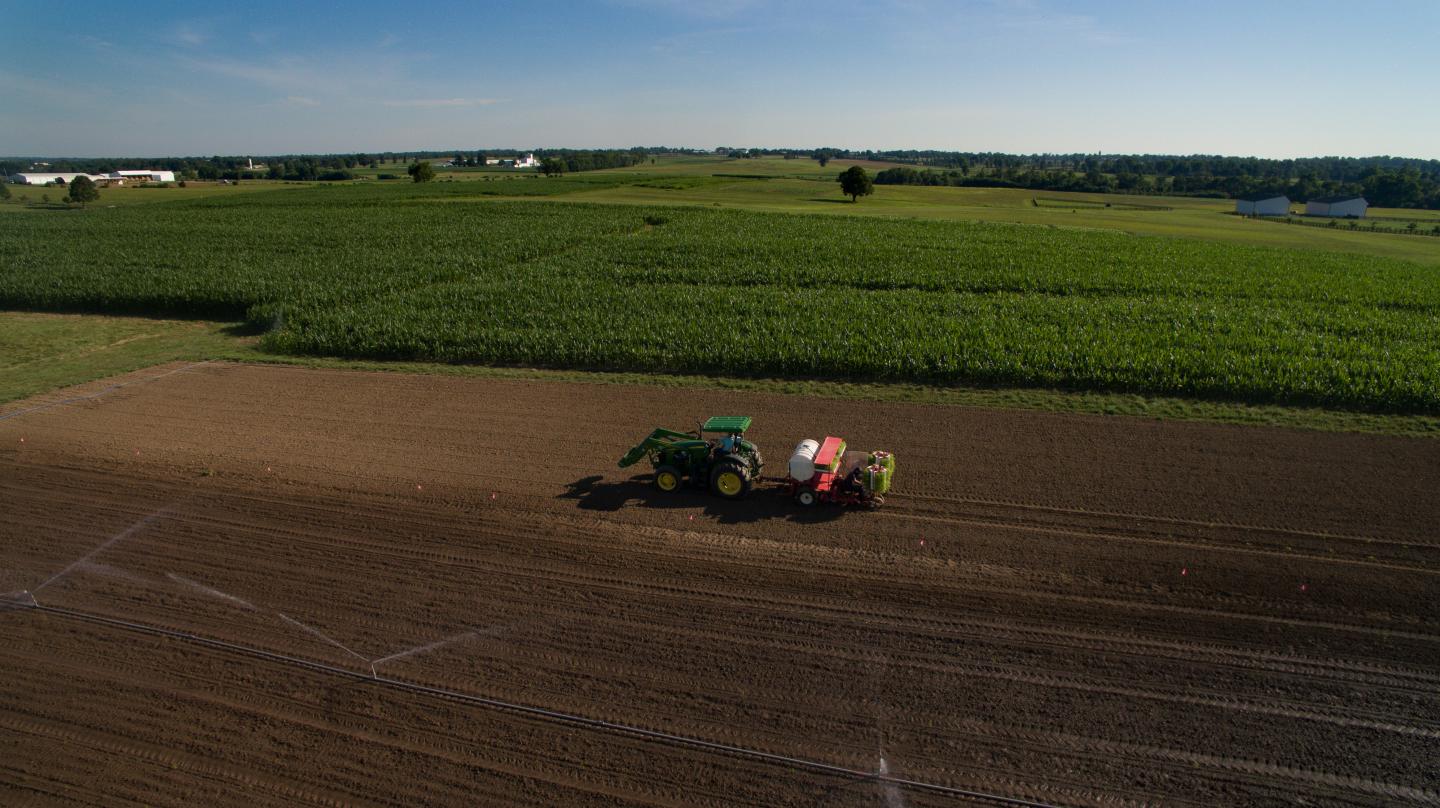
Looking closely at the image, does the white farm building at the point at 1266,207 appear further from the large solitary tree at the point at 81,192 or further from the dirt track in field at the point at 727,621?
the large solitary tree at the point at 81,192

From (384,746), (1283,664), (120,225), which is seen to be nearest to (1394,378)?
(1283,664)

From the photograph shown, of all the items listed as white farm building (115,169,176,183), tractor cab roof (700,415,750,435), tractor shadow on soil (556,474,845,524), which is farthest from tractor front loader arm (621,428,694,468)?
white farm building (115,169,176,183)

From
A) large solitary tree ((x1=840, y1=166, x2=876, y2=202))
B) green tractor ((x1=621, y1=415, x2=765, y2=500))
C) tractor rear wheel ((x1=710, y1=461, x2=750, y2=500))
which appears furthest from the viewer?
large solitary tree ((x1=840, y1=166, x2=876, y2=202))

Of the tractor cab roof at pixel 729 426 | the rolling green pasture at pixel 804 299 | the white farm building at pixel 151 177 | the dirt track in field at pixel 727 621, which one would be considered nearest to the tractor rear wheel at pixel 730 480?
the dirt track in field at pixel 727 621

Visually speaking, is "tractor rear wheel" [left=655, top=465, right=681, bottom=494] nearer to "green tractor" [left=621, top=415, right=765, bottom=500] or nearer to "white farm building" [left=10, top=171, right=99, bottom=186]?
"green tractor" [left=621, top=415, right=765, bottom=500]

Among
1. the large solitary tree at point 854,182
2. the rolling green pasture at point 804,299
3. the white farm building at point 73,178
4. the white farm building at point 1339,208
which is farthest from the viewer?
the white farm building at point 73,178

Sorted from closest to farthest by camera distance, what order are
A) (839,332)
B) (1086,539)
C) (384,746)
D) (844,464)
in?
1. (384,746)
2. (1086,539)
3. (844,464)
4. (839,332)

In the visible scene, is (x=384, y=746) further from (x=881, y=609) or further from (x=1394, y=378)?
(x=1394, y=378)
